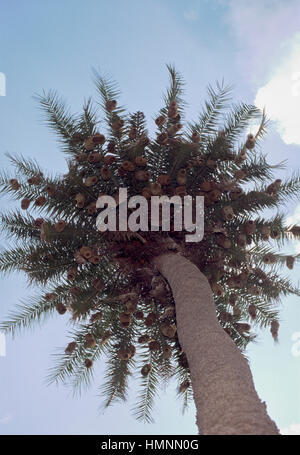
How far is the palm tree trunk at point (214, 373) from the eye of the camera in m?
2.83

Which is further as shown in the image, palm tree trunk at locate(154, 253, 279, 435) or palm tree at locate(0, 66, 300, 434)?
→ palm tree at locate(0, 66, 300, 434)

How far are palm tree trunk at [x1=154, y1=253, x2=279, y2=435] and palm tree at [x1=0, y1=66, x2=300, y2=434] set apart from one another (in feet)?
3.41

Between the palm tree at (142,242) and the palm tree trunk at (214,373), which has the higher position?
the palm tree at (142,242)

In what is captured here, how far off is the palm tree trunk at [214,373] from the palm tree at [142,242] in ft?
3.41

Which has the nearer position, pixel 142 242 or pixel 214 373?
pixel 214 373

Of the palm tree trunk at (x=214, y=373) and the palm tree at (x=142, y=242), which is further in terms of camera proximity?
the palm tree at (x=142, y=242)

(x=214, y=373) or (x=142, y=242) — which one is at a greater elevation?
(x=142, y=242)

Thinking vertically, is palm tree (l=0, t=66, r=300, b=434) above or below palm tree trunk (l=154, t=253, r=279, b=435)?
above

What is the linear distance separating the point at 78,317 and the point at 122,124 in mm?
3013

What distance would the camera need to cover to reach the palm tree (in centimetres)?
625

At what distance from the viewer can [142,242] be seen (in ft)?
20.2

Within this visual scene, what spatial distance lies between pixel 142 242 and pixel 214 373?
3020mm

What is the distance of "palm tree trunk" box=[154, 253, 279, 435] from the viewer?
9.29ft
